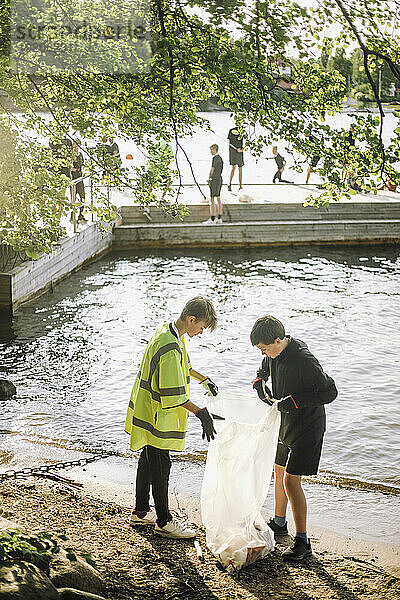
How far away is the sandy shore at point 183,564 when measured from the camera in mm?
5012

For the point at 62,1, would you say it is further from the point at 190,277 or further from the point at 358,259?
the point at 358,259

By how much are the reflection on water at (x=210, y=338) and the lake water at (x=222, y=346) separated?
0.02m

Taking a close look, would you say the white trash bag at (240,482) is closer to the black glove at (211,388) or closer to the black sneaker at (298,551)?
the black sneaker at (298,551)

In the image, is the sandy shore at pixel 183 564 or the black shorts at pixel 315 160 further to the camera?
the black shorts at pixel 315 160

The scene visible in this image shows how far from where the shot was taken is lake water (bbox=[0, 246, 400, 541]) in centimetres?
848

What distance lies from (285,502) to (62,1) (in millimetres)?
5329

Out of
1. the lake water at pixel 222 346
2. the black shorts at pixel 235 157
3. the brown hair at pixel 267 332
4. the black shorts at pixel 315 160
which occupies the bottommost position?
the lake water at pixel 222 346

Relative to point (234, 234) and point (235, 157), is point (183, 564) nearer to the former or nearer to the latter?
point (234, 234)

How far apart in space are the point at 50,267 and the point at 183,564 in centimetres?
1180

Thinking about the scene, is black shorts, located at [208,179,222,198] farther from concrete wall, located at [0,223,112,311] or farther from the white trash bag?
the white trash bag

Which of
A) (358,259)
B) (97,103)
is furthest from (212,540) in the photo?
(358,259)

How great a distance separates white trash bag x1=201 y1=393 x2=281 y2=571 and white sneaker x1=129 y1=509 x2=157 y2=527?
53 centimetres

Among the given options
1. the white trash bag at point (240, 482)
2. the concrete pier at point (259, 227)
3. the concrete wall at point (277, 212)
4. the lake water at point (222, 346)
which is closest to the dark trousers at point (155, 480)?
the white trash bag at point (240, 482)

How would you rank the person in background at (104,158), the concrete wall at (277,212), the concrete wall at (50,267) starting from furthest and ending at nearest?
1. the concrete wall at (277,212)
2. the concrete wall at (50,267)
3. the person in background at (104,158)
